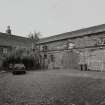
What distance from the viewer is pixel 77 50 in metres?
21.7

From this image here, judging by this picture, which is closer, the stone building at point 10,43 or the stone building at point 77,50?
the stone building at point 77,50

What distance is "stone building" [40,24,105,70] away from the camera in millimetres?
18969

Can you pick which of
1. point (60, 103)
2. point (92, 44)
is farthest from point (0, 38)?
point (60, 103)

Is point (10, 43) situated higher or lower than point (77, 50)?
higher

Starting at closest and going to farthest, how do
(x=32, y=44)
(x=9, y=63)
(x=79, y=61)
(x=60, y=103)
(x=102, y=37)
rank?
(x=60, y=103)
(x=102, y=37)
(x=79, y=61)
(x=9, y=63)
(x=32, y=44)

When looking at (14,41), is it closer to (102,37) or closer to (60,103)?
(102,37)

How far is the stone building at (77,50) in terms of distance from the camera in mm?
18969

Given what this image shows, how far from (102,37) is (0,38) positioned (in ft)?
71.0

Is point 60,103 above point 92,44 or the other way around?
Result: the other way around

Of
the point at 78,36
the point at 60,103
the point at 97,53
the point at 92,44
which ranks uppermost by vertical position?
the point at 78,36

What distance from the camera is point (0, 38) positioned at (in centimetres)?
2845

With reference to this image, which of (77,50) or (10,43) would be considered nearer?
(77,50)

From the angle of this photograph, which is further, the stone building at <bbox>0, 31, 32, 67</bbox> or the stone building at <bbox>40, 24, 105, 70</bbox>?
the stone building at <bbox>0, 31, 32, 67</bbox>

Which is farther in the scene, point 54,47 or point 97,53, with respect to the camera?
point 54,47
